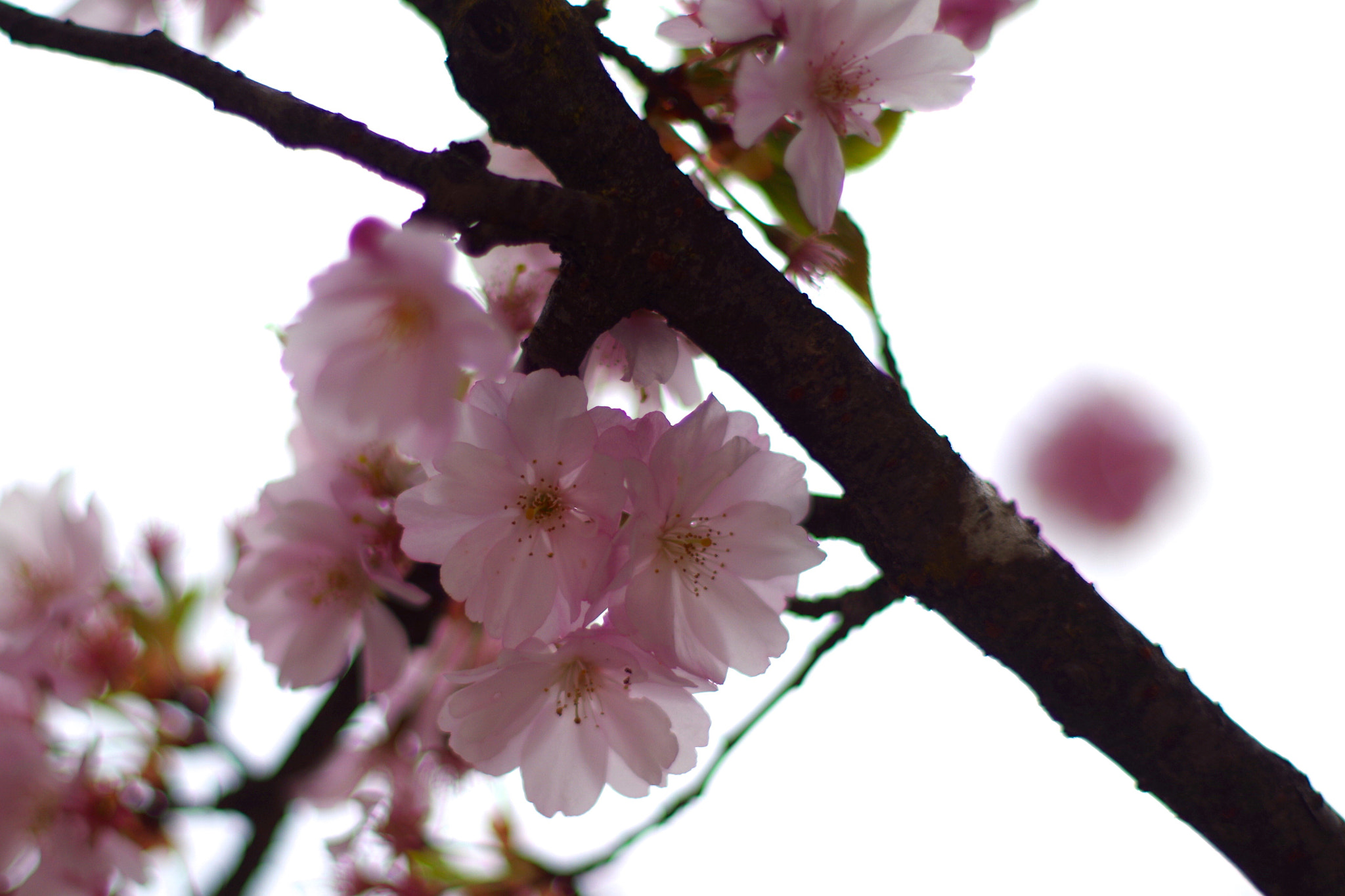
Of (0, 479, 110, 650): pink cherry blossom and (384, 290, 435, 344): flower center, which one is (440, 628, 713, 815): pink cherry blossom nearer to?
(384, 290, 435, 344): flower center

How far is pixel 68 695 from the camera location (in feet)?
3.21

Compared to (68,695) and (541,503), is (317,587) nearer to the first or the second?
(541,503)

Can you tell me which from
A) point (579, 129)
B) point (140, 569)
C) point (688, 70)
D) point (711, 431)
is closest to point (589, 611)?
point (711, 431)

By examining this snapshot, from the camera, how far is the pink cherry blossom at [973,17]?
0.71m

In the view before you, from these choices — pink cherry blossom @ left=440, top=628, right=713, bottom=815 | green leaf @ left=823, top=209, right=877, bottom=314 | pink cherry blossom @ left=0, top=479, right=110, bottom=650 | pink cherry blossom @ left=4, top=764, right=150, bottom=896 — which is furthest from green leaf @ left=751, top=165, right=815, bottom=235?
pink cherry blossom @ left=4, top=764, right=150, bottom=896

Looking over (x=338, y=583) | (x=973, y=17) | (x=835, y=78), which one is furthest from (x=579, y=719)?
(x=973, y=17)

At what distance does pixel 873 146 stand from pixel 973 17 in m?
0.13

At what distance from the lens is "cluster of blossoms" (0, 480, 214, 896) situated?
0.96 m

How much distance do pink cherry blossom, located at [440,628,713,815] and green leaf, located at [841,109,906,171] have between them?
506 millimetres

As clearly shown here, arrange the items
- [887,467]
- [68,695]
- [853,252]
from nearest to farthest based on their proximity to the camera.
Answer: [887,467] < [853,252] < [68,695]

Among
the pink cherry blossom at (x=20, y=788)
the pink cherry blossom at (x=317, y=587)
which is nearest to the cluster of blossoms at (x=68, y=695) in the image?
the pink cherry blossom at (x=20, y=788)

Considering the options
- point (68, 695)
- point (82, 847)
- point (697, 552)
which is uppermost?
point (697, 552)

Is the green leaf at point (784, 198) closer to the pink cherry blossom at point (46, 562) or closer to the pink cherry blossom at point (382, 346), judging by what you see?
the pink cherry blossom at point (382, 346)

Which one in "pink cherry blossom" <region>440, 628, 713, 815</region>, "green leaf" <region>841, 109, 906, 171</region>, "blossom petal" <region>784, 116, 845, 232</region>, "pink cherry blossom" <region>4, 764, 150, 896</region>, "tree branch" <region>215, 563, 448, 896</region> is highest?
"green leaf" <region>841, 109, 906, 171</region>
